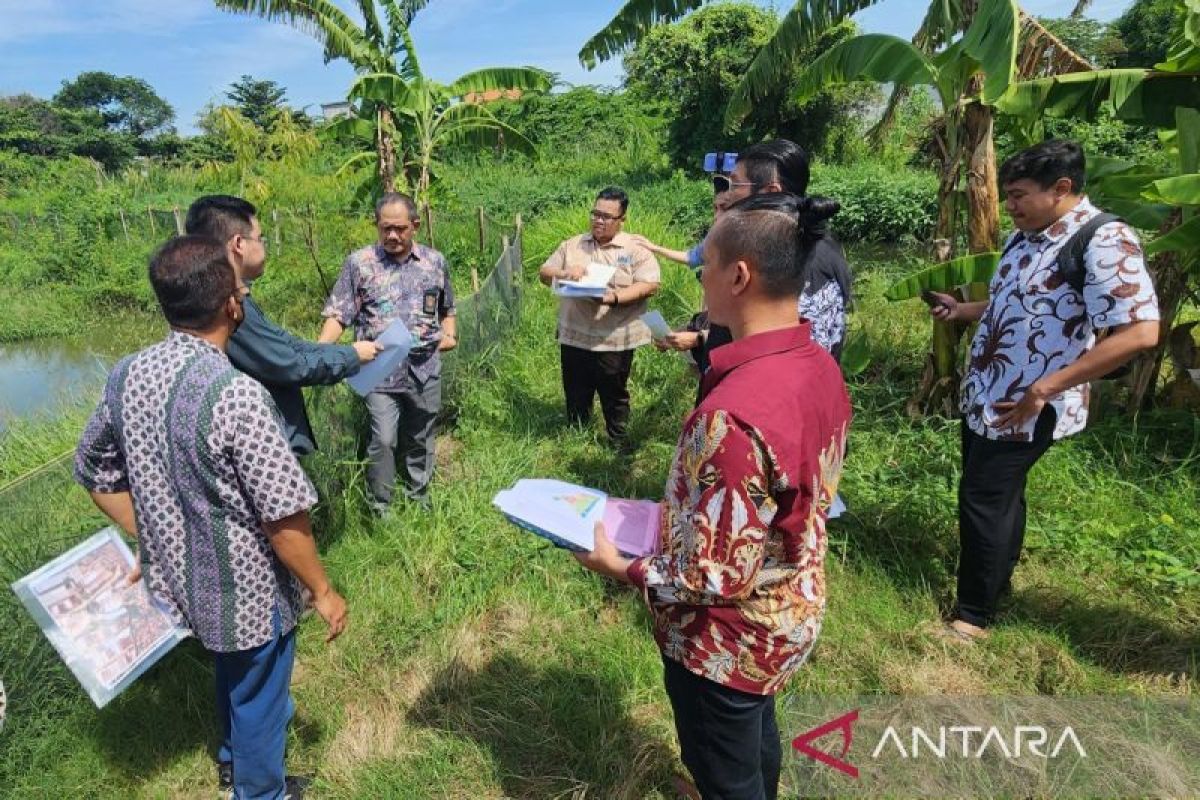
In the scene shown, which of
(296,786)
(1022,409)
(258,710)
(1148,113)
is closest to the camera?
(258,710)

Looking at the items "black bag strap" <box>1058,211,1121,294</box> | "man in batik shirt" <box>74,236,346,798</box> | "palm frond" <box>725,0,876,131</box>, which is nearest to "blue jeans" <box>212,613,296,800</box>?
"man in batik shirt" <box>74,236,346,798</box>

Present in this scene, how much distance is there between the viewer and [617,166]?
1906 cm

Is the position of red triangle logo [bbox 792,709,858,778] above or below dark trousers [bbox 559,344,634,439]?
below

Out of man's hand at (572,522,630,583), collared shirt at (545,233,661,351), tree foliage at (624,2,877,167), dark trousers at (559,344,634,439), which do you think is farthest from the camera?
tree foliage at (624,2,877,167)

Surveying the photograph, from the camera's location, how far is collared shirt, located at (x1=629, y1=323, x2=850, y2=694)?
1204 millimetres

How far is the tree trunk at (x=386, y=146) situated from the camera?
300 inches

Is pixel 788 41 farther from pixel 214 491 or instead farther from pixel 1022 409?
pixel 214 491

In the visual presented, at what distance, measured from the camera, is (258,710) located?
1.86m

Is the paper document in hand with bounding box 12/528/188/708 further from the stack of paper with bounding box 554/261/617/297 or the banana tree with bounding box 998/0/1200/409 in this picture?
the banana tree with bounding box 998/0/1200/409

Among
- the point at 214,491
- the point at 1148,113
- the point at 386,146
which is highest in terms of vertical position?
the point at 386,146

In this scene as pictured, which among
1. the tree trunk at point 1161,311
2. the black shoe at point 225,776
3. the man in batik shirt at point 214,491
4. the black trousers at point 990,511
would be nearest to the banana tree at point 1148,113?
the tree trunk at point 1161,311

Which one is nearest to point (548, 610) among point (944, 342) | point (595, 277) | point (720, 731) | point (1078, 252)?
point (720, 731)

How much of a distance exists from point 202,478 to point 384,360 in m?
1.18

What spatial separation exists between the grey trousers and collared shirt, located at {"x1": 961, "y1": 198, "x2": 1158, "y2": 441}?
2.42 metres
